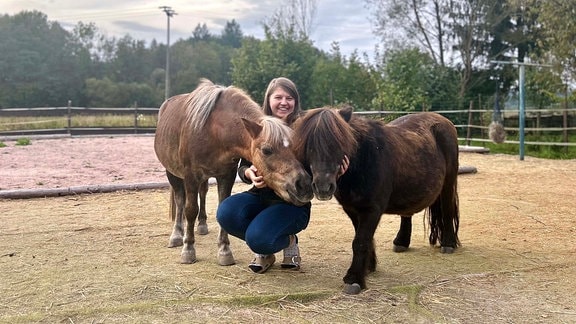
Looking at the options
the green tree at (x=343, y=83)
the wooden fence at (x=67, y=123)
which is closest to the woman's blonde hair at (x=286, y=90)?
the wooden fence at (x=67, y=123)

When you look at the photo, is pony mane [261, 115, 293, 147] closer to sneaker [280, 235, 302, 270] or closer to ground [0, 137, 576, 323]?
sneaker [280, 235, 302, 270]

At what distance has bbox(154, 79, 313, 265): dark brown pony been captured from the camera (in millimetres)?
3162

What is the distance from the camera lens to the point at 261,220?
3348 mm

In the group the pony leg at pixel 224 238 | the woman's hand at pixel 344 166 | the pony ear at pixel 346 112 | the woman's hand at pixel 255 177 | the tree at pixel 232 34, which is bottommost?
the pony leg at pixel 224 238

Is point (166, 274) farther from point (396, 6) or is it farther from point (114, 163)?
point (396, 6)

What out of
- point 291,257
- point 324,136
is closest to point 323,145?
point 324,136

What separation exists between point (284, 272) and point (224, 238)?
1.90 ft

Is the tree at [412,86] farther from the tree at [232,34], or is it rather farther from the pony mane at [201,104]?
the tree at [232,34]

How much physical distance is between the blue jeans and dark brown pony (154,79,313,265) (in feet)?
0.92

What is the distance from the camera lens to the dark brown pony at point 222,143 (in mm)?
3162

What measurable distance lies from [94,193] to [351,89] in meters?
20.0

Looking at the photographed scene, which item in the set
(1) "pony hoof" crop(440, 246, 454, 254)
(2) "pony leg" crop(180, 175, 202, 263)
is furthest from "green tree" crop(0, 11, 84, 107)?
(1) "pony hoof" crop(440, 246, 454, 254)

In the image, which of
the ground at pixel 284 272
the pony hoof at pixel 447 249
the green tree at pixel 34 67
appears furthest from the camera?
the green tree at pixel 34 67

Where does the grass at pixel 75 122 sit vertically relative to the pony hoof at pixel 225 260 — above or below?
above
